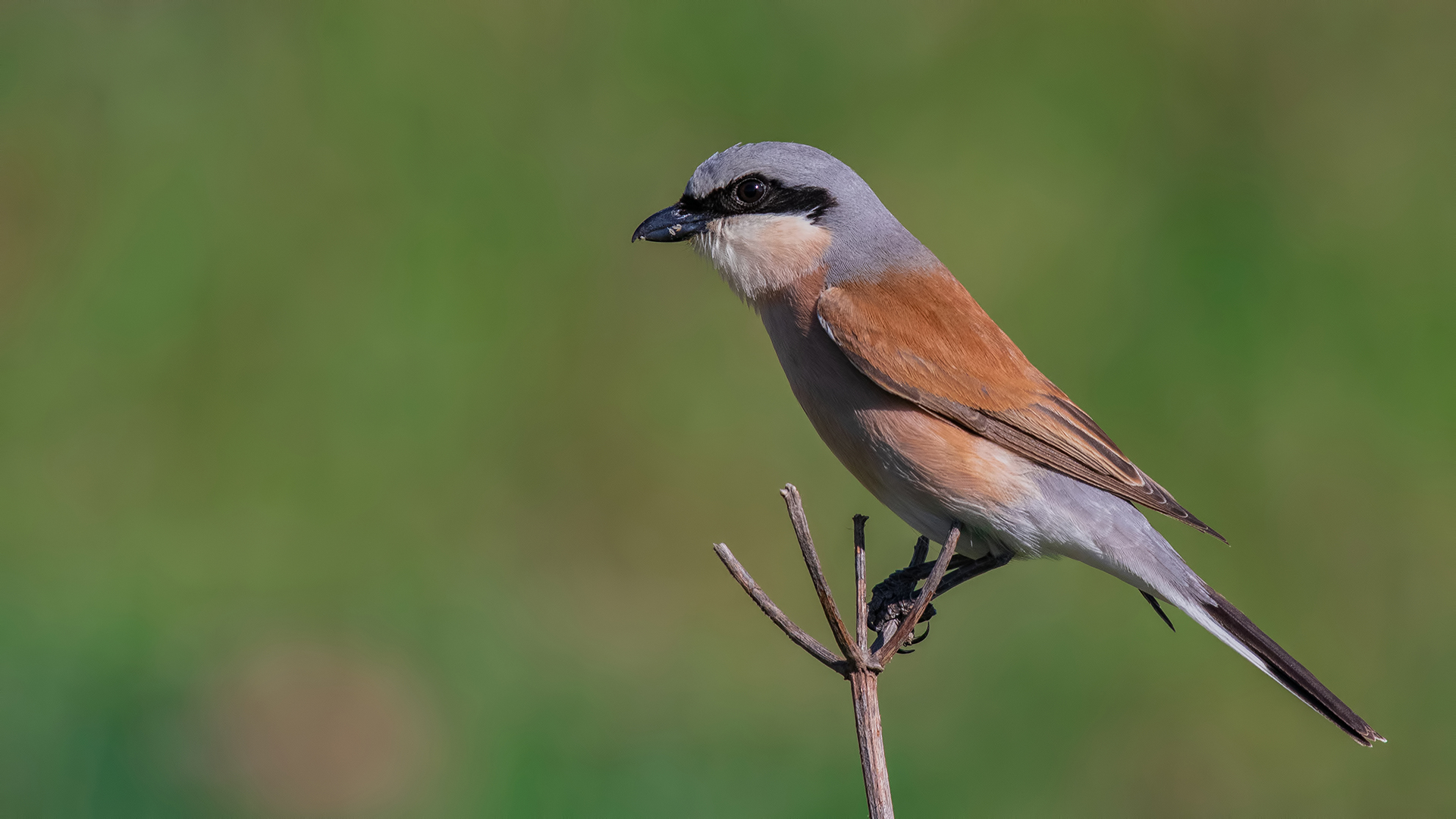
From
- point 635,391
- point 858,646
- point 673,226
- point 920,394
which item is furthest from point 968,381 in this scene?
point 635,391

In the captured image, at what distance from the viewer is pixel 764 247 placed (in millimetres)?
2838

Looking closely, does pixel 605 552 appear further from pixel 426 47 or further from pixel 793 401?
pixel 426 47

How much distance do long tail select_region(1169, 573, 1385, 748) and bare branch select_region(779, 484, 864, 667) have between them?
1.10 m

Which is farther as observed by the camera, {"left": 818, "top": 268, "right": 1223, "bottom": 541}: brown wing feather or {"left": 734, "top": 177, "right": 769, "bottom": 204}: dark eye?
{"left": 734, "top": 177, "right": 769, "bottom": 204}: dark eye

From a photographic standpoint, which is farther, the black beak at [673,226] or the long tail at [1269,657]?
the black beak at [673,226]

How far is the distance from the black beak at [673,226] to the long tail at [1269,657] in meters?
1.30

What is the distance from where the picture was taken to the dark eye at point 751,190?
9.23 feet

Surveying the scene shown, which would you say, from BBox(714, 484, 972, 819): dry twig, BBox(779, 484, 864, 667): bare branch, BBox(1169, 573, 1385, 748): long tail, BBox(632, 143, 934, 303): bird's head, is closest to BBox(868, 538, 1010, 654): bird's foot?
BBox(1169, 573, 1385, 748): long tail

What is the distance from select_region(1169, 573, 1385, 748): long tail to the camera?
2414 millimetres

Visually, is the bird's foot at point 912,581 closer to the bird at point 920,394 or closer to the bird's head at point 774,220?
the bird at point 920,394

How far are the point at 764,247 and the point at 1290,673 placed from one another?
139 cm

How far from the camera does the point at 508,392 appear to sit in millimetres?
4625

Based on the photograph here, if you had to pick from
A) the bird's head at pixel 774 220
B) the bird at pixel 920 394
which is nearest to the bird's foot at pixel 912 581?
the bird at pixel 920 394

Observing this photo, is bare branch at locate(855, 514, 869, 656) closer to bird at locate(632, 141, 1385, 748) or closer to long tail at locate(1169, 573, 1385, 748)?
bird at locate(632, 141, 1385, 748)
